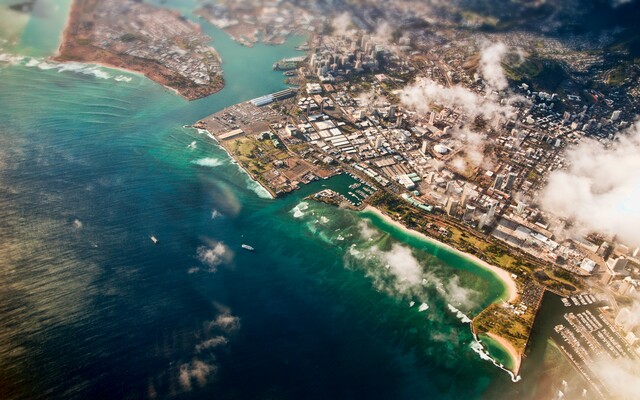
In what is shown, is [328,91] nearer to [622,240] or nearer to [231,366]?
[622,240]

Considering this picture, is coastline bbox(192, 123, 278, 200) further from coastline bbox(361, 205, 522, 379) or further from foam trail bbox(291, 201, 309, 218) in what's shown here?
coastline bbox(361, 205, 522, 379)

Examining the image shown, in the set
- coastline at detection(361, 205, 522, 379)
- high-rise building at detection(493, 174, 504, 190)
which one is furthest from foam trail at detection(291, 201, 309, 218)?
high-rise building at detection(493, 174, 504, 190)

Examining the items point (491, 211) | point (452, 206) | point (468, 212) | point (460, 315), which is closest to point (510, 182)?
point (491, 211)

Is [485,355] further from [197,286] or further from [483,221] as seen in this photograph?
[197,286]

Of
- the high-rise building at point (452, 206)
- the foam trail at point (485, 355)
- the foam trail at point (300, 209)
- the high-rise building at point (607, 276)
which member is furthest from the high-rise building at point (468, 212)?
the foam trail at point (300, 209)

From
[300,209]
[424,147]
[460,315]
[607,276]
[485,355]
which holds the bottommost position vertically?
[300,209]
